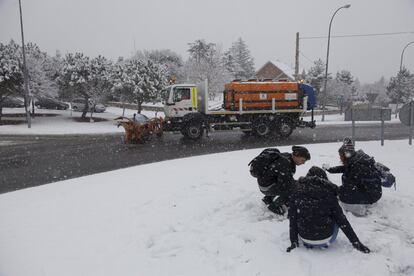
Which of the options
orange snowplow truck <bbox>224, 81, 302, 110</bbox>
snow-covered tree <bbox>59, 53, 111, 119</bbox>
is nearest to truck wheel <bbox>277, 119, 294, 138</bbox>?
orange snowplow truck <bbox>224, 81, 302, 110</bbox>

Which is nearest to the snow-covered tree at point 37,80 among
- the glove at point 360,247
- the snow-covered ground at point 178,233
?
the snow-covered ground at point 178,233

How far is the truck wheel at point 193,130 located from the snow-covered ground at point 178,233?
8.05 meters

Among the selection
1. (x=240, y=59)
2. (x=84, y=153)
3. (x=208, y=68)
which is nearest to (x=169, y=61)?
(x=208, y=68)

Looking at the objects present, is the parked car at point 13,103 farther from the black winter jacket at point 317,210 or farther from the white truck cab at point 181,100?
the black winter jacket at point 317,210

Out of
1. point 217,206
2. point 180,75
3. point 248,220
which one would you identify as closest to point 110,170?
point 217,206

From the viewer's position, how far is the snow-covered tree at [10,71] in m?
23.7

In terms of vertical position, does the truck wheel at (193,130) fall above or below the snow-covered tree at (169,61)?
below

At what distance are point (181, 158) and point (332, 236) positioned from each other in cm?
761

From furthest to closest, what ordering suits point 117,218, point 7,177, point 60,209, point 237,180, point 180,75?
point 180,75, point 7,177, point 237,180, point 60,209, point 117,218

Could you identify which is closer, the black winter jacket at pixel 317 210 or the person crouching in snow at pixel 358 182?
the black winter jacket at pixel 317 210

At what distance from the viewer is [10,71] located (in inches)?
931

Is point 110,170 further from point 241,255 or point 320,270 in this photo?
point 320,270

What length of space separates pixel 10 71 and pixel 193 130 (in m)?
16.3

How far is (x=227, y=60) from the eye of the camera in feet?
219
